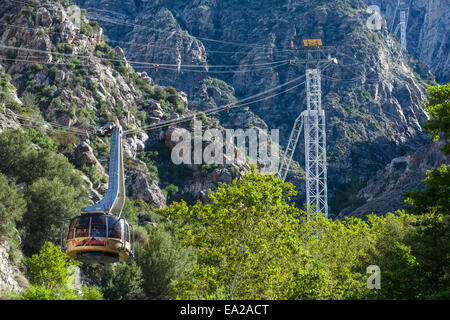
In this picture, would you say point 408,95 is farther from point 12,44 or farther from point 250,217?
point 250,217

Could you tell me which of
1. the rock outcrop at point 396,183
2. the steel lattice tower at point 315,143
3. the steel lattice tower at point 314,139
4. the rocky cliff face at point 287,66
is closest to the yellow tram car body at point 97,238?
the steel lattice tower at point 314,139

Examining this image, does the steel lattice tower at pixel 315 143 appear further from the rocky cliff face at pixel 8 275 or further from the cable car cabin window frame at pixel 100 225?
the cable car cabin window frame at pixel 100 225

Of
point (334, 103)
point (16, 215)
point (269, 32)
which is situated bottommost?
point (16, 215)

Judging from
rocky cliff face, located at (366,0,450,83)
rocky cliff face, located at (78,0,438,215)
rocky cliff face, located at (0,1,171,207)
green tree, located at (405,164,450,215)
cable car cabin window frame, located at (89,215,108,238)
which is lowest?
cable car cabin window frame, located at (89,215,108,238)

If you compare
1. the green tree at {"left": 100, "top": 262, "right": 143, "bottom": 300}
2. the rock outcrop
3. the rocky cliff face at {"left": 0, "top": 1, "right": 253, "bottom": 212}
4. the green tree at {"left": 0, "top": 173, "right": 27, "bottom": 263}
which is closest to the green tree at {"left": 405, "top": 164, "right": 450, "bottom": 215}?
the green tree at {"left": 100, "top": 262, "right": 143, "bottom": 300}

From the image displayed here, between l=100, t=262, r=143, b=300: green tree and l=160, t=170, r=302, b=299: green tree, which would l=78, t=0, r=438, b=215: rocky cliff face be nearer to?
l=100, t=262, r=143, b=300: green tree

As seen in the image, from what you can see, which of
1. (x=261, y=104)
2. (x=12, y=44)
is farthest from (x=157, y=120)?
(x=261, y=104)
